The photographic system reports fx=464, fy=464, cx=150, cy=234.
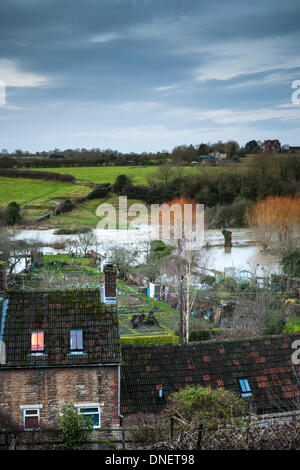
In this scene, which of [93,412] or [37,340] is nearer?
[93,412]

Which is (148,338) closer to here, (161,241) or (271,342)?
(271,342)

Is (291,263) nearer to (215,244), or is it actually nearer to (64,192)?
(215,244)

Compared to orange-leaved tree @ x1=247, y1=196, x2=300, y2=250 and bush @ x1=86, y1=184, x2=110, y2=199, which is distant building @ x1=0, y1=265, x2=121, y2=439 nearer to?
orange-leaved tree @ x1=247, y1=196, x2=300, y2=250

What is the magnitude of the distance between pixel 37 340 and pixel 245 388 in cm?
644

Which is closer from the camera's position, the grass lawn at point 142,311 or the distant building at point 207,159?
the grass lawn at point 142,311

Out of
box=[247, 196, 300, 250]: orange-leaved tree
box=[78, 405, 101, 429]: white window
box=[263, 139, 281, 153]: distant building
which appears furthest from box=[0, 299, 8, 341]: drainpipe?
box=[263, 139, 281, 153]: distant building

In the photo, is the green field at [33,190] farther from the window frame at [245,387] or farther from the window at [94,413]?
the window at [94,413]

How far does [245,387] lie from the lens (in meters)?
14.2

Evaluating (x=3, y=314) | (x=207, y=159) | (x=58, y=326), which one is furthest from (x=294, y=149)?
(x=3, y=314)

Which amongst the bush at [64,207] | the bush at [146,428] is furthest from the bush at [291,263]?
the bush at [64,207]

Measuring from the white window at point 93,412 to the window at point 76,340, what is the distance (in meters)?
1.55

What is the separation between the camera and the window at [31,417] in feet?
40.0

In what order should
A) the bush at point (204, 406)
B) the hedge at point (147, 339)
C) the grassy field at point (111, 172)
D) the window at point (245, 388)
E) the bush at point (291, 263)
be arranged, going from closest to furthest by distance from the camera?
the bush at point (204, 406) → the window at point (245, 388) → the hedge at point (147, 339) → the bush at point (291, 263) → the grassy field at point (111, 172)
